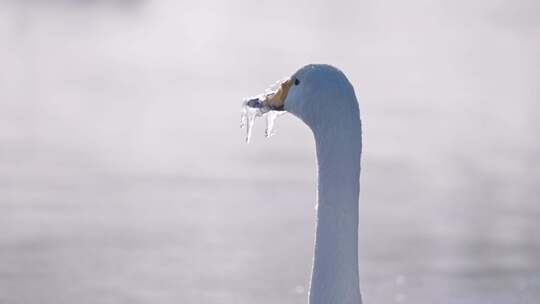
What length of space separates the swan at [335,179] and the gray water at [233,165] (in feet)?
8.83

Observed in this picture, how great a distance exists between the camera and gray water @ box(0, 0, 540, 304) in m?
6.93

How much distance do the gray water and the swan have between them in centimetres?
269

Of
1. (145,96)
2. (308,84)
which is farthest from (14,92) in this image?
(308,84)

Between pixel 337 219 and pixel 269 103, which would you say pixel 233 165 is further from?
pixel 337 219

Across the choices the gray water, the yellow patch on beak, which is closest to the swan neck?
→ the yellow patch on beak

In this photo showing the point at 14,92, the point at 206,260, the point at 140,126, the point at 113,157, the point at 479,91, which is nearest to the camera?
the point at 206,260

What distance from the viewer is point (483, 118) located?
1168 cm

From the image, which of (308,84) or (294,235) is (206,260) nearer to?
(294,235)

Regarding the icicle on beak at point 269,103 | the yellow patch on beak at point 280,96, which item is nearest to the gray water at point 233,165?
the icicle on beak at point 269,103

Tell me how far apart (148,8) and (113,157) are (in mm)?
8679

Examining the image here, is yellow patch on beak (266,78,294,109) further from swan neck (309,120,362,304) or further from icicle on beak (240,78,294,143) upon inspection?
swan neck (309,120,362,304)

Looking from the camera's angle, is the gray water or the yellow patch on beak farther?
the gray water

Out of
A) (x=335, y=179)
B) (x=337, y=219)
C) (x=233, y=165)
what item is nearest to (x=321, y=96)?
(x=335, y=179)

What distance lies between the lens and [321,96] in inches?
147
